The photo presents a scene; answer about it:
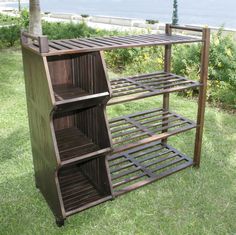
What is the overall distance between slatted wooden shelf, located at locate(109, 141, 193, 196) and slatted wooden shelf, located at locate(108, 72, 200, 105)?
0.88 metres

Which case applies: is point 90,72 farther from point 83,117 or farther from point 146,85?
point 146,85

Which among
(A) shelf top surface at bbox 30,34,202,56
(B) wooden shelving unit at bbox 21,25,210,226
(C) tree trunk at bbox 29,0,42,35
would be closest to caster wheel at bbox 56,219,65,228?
(B) wooden shelving unit at bbox 21,25,210,226

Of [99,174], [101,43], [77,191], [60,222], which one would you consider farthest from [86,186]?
[101,43]

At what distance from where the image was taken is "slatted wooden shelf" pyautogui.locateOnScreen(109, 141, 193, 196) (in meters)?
3.45

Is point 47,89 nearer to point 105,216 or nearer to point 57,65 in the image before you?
point 57,65

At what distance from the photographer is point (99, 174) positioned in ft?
10.3

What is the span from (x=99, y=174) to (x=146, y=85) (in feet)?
3.36

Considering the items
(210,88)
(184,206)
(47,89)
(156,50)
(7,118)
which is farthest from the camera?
(156,50)

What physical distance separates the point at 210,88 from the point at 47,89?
437cm

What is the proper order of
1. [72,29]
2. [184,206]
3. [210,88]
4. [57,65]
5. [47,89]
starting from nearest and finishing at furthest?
[47,89] → [57,65] → [184,206] → [210,88] → [72,29]

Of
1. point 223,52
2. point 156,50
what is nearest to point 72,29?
point 156,50

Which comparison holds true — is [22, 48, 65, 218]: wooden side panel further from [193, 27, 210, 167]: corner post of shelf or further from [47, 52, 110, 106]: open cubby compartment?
[193, 27, 210, 167]: corner post of shelf

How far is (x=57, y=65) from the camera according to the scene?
2.97 meters

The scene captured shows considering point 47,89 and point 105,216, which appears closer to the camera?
point 47,89
